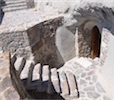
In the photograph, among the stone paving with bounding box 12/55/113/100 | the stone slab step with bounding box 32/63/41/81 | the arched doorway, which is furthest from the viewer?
the arched doorway

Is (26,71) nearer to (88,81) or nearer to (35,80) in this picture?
(35,80)

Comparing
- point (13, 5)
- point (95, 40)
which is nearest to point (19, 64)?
point (13, 5)

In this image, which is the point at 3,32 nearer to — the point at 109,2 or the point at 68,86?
the point at 68,86

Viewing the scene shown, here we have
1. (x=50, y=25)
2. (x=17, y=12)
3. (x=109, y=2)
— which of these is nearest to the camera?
(x=109, y=2)

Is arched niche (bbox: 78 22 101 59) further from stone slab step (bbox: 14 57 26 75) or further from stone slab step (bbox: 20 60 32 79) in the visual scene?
stone slab step (bbox: 14 57 26 75)

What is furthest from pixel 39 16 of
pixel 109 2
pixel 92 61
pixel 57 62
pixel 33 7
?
pixel 109 2

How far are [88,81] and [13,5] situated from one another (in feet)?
16.8

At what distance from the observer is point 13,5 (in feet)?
28.6

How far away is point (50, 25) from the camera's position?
7289 mm

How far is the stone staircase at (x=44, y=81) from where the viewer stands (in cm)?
574

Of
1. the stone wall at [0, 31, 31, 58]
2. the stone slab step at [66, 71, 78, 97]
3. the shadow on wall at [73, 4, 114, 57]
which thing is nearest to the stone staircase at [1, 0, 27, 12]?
the stone wall at [0, 31, 31, 58]

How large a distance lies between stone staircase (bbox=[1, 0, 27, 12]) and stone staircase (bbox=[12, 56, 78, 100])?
3.16 meters

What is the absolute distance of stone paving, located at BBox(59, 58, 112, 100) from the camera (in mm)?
5977

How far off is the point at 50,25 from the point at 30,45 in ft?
3.90
